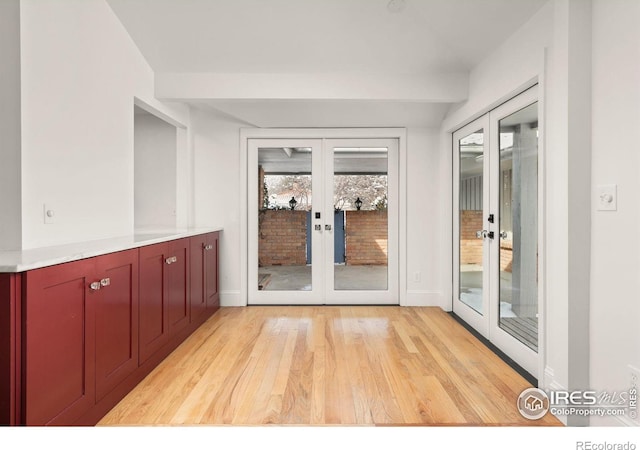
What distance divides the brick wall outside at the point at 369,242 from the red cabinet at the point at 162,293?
188cm

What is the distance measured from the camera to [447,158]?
3957mm

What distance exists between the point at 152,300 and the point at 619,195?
2683mm

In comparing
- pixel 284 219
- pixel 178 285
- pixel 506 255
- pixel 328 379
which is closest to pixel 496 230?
pixel 506 255

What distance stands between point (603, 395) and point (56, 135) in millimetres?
3192

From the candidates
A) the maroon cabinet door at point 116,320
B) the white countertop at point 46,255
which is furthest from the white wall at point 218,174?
the maroon cabinet door at point 116,320

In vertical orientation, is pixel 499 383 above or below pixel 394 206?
below

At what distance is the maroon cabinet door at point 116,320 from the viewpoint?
1.89m

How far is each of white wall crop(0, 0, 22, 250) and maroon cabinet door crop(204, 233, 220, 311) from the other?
5.82ft

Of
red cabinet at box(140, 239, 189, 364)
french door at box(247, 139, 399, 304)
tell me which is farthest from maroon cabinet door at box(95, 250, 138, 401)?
french door at box(247, 139, 399, 304)

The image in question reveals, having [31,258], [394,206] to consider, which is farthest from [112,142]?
[394,206]

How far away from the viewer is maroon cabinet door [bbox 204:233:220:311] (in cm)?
370

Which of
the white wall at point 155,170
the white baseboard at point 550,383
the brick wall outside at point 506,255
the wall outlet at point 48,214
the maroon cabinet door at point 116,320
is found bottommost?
the white baseboard at point 550,383

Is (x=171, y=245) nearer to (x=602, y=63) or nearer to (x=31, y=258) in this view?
(x=31, y=258)

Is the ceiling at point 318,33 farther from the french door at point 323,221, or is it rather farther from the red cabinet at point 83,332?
the red cabinet at point 83,332
